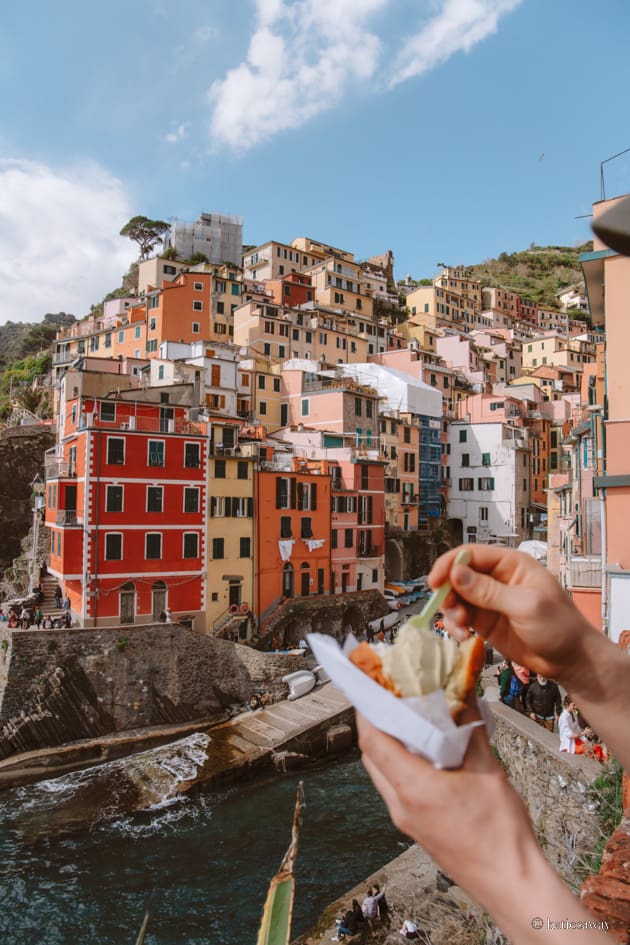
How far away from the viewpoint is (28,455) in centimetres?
4581

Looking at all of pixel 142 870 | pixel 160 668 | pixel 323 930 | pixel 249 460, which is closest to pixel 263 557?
pixel 249 460

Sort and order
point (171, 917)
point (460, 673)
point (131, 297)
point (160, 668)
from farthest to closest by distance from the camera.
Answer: point (131, 297) → point (160, 668) → point (171, 917) → point (460, 673)

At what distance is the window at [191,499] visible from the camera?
27.9 meters

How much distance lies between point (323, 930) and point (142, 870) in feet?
20.1

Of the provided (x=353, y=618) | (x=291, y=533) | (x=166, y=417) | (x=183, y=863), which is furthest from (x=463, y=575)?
(x=353, y=618)

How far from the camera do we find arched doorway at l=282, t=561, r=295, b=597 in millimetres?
31328

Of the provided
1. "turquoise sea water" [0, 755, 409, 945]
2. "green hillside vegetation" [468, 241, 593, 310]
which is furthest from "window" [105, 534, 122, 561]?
"green hillside vegetation" [468, 241, 593, 310]

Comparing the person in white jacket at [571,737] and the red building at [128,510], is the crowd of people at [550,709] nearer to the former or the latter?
the person in white jacket at [571,737]

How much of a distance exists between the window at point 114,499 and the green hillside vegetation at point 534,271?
321ft

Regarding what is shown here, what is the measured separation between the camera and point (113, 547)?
84.5ft

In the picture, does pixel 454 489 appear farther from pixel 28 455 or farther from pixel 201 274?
pixel 28 455

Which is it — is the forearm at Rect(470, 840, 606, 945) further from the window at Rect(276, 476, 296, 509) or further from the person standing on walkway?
the window at Rect(276, 476, 296, 509)

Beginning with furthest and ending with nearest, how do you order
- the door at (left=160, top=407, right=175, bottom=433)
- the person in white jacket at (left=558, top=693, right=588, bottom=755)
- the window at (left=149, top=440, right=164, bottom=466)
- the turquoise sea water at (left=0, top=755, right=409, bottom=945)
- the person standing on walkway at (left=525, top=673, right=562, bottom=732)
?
1. the door at (left=160, top=407, right=175, bottom=433)
2. the window at (left=149, top=440, right=164, bottom=466)
3. the turquoise sea water at (left=0, top=755, right=409, bottom=945)
4. the person standing on walkway at (left=525, top=673, right=562, bottom=732)
5. the person in white jacket at (left=558, top=693, right=588, bottom=755)

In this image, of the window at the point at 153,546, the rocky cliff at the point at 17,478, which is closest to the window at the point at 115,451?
the window at the point at 153,546
